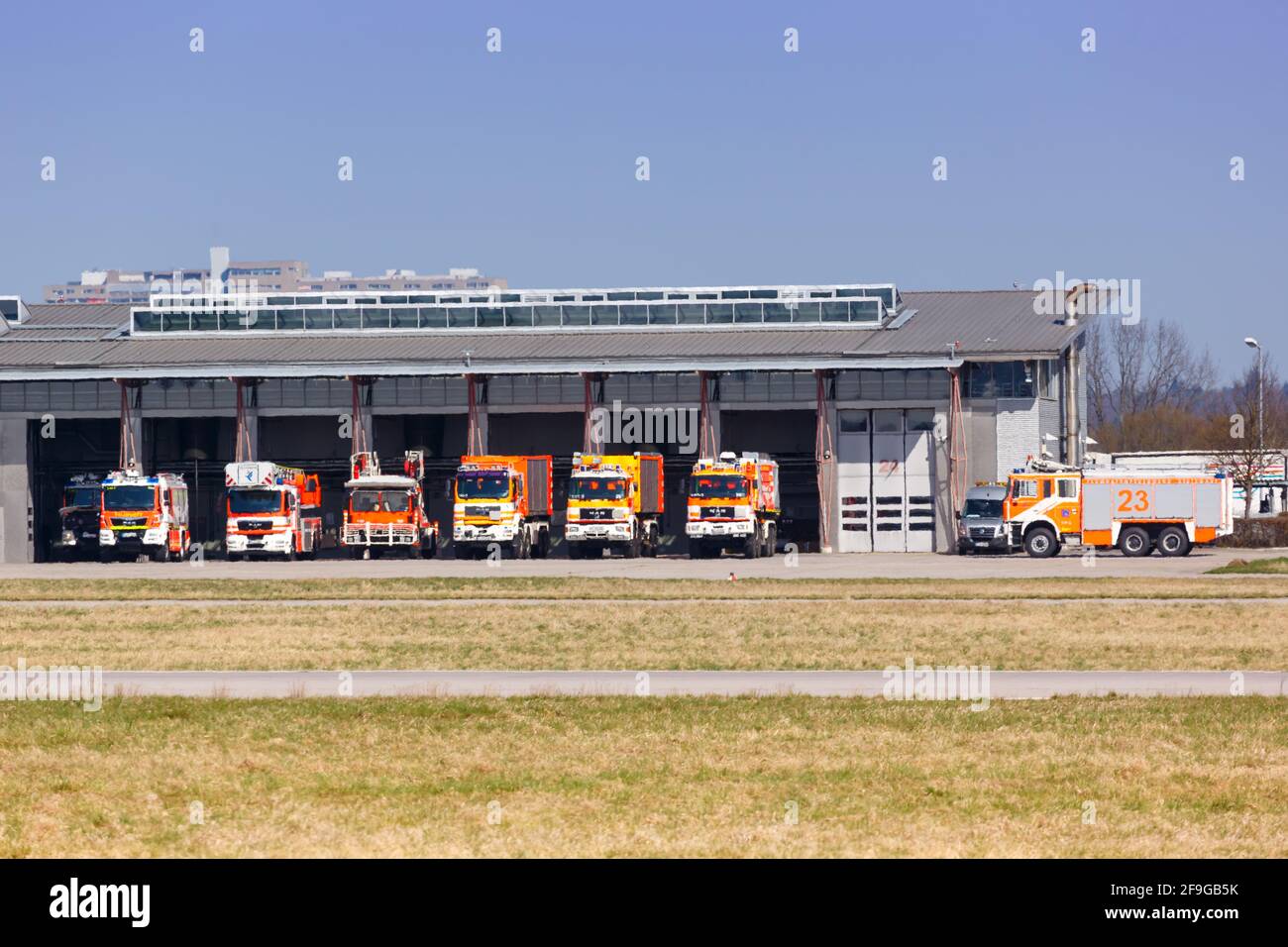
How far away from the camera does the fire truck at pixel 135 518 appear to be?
6306cm

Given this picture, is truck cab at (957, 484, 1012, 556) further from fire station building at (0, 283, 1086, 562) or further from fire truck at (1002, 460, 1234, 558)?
fire station building at (0, 283, 1086, 562)

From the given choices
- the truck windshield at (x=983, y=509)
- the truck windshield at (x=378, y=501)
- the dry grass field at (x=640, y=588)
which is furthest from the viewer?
the truck windshield at (x=378, y=501)

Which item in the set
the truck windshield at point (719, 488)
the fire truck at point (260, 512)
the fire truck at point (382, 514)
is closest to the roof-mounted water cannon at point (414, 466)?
the fire truck at point (382, 514)

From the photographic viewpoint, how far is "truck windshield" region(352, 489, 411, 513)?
209ft

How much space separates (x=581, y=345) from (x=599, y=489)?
1424cm

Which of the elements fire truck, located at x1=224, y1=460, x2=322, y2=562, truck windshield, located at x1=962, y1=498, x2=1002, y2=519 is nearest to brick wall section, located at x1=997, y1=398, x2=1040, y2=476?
truck windshield, located at x1=962, y1=498, x2=1002, y2=519

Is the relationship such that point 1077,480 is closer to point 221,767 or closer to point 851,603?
point 851,603

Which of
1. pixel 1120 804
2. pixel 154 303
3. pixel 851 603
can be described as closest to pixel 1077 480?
pixel 851 603

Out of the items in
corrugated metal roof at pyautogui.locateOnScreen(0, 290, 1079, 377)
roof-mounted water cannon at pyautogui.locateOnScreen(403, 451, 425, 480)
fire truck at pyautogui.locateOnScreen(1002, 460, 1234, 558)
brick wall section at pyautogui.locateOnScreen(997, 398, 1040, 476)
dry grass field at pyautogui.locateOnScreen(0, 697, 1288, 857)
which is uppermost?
corrugated metal roof at pyautogui.locateOnScreen(0, 290, 1079, 377)

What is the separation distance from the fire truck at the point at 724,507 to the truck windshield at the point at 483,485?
658cm

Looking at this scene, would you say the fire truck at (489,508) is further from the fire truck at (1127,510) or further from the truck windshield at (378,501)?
the fire truck at (1127,510)

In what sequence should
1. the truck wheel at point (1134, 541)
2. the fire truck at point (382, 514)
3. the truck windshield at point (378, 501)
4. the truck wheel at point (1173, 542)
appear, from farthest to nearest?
1. the truck windshield at point (378, 501)
2. the fire truck at point (382, 514)
3. the truck wheel at point (1134, 541)
4. the truck wheel at point (1173, 542)

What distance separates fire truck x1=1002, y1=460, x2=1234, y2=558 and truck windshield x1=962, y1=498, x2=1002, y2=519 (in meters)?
1.42
